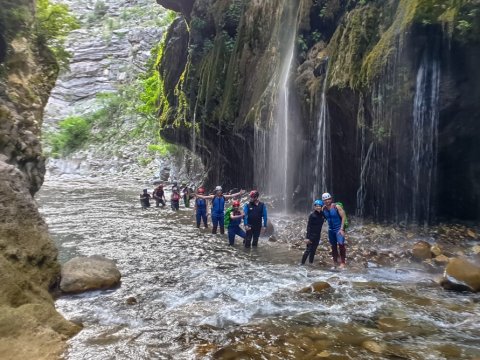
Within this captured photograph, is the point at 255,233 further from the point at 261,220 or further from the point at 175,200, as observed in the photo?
the point at 175,200

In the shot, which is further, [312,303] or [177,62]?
[177,62]

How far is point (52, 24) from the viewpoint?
18.9 meters

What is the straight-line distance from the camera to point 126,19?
9312cm

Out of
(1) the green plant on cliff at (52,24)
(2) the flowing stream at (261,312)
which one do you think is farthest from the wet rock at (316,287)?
(1) the green plant on cliff at (52,24)

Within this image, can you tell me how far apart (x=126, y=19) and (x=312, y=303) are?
9802cm

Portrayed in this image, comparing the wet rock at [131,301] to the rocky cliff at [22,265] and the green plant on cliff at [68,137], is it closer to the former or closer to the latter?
the rocky cliff at [22,265]

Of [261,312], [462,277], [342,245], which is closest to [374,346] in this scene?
[261,312]

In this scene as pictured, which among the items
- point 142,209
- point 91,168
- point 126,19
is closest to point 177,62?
point 142,209

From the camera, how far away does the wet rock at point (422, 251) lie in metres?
10.4

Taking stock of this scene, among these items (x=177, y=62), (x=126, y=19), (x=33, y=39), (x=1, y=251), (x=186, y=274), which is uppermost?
(x=126, y=19)

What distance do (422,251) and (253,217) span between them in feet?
16.0

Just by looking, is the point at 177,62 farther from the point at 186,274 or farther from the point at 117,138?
the point at 117,138

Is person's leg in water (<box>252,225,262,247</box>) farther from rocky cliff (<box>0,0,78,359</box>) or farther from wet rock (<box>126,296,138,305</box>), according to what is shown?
rocky cliff (<box>0,0,78,359</box>)

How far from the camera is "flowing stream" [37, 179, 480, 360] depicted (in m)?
5.57
